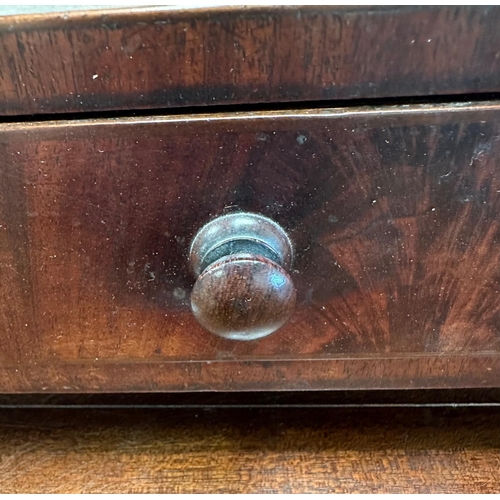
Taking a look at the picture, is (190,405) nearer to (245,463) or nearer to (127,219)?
(245,463)

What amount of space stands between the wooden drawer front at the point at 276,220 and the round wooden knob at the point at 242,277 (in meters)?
0.01

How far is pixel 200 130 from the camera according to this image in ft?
1.12

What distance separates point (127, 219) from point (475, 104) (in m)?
0.21

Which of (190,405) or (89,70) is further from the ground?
(89,70)

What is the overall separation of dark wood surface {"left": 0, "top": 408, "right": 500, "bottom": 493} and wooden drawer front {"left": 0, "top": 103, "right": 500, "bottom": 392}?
0.23 ft

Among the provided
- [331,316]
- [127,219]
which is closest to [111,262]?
[127,219]

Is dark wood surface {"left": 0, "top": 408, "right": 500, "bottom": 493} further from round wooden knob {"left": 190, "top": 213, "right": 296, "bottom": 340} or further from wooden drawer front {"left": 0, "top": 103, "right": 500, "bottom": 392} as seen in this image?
round wooden knob {"left": 190, "top": 213, "right": 296, "bottom": 340}

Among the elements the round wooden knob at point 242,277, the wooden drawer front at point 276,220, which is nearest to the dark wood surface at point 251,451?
the wooden drawer front at point 276,220

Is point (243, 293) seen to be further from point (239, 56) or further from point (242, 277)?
point (239, 56)

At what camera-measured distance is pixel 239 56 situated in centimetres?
32

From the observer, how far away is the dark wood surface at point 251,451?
0.46 m

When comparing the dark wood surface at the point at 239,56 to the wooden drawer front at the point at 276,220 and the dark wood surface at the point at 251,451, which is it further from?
the dark wood surface at the point at 251,451

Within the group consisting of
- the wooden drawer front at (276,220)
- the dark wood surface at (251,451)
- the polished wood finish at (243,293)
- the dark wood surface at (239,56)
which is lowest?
the dark wood surface at (251,451)

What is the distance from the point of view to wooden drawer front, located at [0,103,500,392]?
0.34 m
